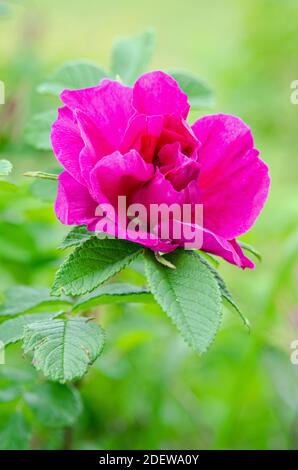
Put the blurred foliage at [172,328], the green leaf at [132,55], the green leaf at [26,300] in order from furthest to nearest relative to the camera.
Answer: the blurred foliage at [172,328]
the green leaf at [132,55]
the green leaf at [26,300]

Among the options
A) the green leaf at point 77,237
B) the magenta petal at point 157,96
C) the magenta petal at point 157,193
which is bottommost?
the green leaf at point 77,237

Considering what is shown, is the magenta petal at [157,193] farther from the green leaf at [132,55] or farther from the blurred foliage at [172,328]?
the green leaf at [132,55]

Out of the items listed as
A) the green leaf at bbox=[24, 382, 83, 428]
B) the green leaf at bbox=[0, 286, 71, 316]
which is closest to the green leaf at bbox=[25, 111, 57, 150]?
the green leaf at bbox=[0, 286, 71, 316]

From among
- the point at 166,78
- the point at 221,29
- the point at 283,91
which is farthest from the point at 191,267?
the point at 221,29

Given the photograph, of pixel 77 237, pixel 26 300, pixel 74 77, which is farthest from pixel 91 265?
pixel 74 77

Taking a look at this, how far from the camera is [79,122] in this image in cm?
45

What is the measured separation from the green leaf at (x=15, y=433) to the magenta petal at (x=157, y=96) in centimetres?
33

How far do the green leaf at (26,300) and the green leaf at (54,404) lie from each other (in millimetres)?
104

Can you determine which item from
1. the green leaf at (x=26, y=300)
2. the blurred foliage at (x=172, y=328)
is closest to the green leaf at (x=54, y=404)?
the blurred foliage at (x=172, y=328)

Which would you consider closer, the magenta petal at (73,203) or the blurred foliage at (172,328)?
the magenta petal at (73,203)

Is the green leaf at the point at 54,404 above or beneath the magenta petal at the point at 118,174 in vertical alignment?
beneath

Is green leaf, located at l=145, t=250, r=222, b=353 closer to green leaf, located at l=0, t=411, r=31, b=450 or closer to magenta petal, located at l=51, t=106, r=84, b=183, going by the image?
magenta petal, located at l=51, t=106, r=84, b=183

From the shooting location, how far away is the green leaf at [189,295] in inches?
16.4

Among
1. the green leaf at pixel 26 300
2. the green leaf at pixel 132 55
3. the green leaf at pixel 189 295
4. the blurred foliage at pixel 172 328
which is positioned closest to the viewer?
the green leaf at pixel 189 295
